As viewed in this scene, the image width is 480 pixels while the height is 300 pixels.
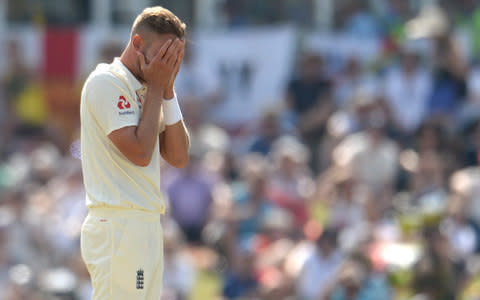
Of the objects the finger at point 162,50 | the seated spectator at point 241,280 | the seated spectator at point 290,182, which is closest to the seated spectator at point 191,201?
the seated spectator at point 290,182

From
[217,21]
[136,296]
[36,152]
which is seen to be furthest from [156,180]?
[217,21]

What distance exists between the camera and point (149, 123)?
14.2ft

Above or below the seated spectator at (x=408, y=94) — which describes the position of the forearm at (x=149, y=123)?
above

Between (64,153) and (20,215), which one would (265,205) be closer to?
(20,215)

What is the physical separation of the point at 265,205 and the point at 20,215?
9.20 feet

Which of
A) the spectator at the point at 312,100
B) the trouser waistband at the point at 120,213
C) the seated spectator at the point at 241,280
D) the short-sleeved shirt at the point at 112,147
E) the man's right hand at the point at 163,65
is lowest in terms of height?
the seated spectator at the point at 241,280

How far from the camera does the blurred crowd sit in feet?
29.5

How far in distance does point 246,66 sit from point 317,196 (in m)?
3.23

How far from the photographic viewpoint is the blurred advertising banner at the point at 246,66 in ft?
Answer: 41.8

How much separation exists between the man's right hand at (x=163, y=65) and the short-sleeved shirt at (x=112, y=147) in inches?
5.4

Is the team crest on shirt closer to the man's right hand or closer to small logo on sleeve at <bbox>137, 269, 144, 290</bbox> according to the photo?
the man's right hand

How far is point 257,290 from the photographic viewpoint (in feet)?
30.1

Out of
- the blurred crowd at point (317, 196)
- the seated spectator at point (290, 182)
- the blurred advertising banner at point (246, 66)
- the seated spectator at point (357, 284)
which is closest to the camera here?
the seated spectator at point (357, 284)

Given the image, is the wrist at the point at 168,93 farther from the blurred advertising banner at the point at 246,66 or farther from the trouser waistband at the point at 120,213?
the blurred advertising banner at the point at 246,66
